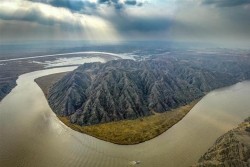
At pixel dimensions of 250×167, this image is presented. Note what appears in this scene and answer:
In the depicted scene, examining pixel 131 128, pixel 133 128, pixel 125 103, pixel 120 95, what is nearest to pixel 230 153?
pixel 133 128

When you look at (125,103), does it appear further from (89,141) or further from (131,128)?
(89,141)

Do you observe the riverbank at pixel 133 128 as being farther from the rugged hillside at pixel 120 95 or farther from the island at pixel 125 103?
the rugged hillside at pixel 120 95

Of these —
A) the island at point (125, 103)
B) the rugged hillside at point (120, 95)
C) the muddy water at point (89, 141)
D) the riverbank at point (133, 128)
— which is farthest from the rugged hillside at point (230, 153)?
the rugged hillside at point (120, 95)

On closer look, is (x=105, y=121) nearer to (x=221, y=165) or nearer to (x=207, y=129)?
(x=207, y=129)

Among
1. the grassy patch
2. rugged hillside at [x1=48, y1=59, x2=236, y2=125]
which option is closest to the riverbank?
the grassy patch

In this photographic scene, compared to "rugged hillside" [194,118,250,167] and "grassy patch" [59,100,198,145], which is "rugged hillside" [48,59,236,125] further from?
"rugged hillside" [194,118,250,167]

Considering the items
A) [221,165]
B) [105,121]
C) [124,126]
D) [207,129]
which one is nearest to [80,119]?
[105,121]
